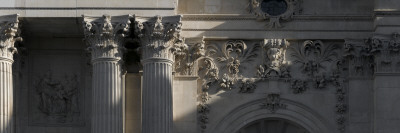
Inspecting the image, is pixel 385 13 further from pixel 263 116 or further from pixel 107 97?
pixel 107 97

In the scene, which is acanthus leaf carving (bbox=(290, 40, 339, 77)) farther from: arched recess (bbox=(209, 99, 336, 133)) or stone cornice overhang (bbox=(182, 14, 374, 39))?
arched recess (bbox=(209, 99, 336, 133))

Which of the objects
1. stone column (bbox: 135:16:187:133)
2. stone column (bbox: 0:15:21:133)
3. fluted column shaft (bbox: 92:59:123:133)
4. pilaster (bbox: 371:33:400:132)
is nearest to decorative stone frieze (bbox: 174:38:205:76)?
stone column (bbox: 135:16:187:133)

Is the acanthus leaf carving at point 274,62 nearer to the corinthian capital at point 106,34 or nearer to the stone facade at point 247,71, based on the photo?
the stone facade at point 247,71

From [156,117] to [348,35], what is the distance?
216 inches

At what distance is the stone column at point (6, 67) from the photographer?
3534 centimetres

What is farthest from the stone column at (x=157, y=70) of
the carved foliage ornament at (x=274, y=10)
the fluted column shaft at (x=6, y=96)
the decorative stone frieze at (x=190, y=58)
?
the fluted column shaft at (x=6, y=96)

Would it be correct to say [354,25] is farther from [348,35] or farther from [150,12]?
[150,12]

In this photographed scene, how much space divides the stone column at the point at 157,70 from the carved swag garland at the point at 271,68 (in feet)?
5.51

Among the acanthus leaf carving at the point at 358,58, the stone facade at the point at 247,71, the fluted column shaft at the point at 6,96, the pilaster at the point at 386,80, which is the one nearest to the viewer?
the fluted column shaft at the point at 6,96

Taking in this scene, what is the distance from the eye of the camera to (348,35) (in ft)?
121

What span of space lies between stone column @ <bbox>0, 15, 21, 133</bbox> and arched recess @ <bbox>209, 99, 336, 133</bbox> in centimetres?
508

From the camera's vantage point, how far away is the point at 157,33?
35344mm

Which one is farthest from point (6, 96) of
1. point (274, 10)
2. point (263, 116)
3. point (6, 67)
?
point (274, 10)

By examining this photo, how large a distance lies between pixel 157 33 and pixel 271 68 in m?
3.29
